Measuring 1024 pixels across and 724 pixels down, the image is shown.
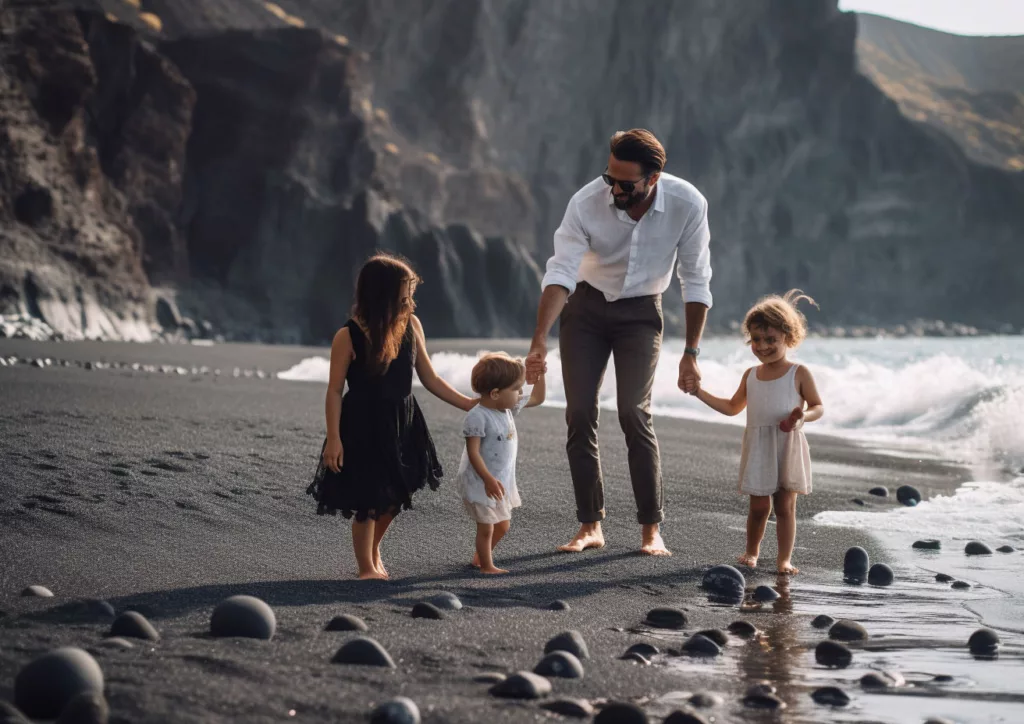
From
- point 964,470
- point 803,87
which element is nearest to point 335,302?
point 964,470

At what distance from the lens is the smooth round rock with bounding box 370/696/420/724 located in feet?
7.70

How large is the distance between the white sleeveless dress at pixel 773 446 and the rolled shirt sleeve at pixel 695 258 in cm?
44

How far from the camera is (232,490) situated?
556 centimetres

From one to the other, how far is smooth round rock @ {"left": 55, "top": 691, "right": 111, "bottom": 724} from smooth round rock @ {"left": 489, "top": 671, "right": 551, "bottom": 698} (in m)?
0.88

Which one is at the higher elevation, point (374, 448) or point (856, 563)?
point (374, 448)

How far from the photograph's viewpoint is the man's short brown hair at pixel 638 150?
15.6 ft

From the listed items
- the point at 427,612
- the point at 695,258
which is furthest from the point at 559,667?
the point at 695,258

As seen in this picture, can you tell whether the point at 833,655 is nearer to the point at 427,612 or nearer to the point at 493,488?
the point at 427,612

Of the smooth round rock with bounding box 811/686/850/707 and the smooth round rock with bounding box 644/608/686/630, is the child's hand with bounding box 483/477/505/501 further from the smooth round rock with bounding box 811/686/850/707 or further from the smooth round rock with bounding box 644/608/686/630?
the smooth round rock with bounding box 811/686/850/707

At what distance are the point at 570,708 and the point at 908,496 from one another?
5209 mm

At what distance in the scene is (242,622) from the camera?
3002 mm

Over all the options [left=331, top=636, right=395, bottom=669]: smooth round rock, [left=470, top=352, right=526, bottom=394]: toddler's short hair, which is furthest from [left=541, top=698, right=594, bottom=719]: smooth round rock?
[left=470, top=352, right=526, bottom=394]: toddler's short hair

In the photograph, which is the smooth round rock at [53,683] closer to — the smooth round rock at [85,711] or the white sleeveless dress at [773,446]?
the smooth round rock at [85,711]

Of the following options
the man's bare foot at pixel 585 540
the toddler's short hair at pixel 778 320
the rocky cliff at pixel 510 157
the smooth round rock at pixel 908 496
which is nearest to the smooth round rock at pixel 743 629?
the man's bare foot at pixel 585 540
